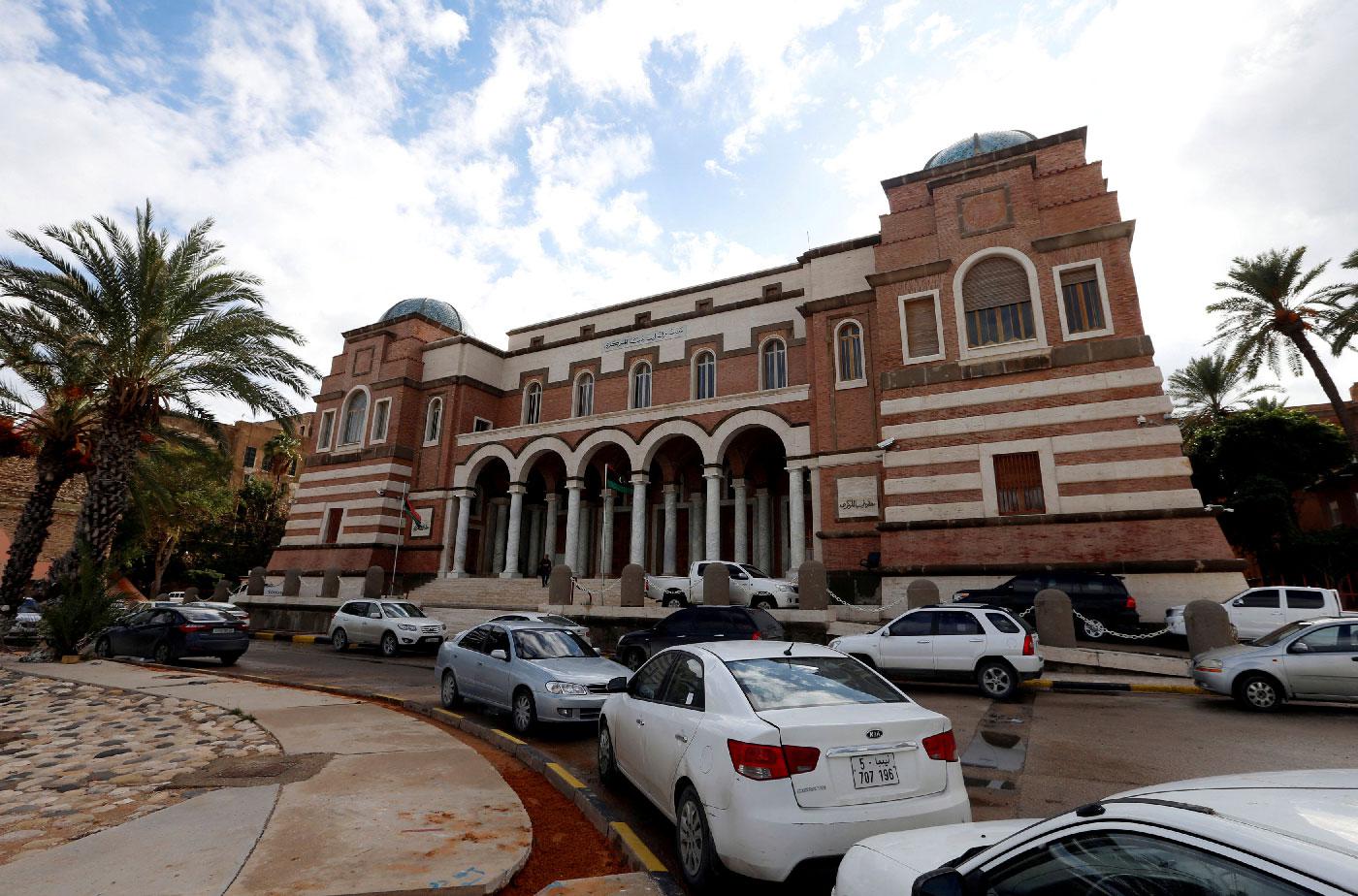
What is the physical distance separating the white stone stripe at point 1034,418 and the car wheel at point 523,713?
1449 centimetres

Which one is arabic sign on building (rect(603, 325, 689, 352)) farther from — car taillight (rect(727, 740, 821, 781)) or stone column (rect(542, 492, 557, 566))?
car taillight (rect(727, 740, 821, 781))

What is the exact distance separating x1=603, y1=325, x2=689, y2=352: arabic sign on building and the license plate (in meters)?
26.2

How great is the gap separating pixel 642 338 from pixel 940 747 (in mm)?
27213

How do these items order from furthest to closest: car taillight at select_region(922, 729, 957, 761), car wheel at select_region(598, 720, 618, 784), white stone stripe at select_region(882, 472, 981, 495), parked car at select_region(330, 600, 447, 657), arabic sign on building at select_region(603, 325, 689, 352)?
arabic sign on building at select_region(603, 325, 689, 352) < white stone stripe at select_region(882, 472, 981, 495) < parked car at select_region(330, 600, 447, 657) < car wheel at select_region(598, 720, 618, 784) < car taillight at select_region(922, 729, 957, 761)

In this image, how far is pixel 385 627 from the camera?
706 inches

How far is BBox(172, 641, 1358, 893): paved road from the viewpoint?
5.79m

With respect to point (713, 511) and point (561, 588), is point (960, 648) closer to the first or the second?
point (713, 511)

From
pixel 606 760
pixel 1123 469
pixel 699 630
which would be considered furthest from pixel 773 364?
pixel 606 760

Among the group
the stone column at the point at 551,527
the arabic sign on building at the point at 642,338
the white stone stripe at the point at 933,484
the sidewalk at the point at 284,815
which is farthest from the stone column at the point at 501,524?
the sidewalk at the point at 284,815

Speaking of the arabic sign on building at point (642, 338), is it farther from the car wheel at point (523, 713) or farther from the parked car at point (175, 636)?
the car wheel at point (523, 713)

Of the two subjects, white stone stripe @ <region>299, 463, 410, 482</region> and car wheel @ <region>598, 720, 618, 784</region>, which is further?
white stone stripe @ <region>299, 463, 410, 482</region>

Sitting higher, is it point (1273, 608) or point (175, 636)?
point (1273, 608)

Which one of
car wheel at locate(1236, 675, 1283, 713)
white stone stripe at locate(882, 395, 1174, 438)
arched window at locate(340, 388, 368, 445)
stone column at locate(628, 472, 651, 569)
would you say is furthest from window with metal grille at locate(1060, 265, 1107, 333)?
arched window at locate(340, 388, 368, 445)

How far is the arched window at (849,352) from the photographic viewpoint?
74.2 ft
